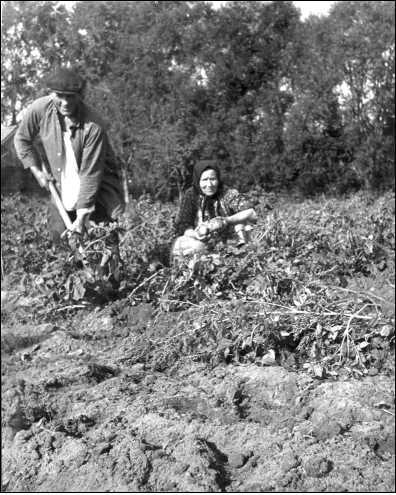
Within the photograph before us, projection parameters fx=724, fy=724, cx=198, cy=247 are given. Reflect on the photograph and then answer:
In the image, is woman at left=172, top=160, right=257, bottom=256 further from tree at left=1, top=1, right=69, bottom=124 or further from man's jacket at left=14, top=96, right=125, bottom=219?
tree at left=1, top=1, right=69, bottom=124

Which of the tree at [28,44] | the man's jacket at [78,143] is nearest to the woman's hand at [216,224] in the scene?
the man's jacket at [78,143]

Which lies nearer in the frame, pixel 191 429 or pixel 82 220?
pixel 191 429

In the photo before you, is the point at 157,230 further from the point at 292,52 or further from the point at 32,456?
the point at 292,52

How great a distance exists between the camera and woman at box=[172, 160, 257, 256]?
501cm

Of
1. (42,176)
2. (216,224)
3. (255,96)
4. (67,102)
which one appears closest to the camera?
(67,102)

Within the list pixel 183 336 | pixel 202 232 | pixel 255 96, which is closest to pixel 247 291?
pixel 183 336

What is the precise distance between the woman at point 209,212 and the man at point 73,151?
1.70 ft

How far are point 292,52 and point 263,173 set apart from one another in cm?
351

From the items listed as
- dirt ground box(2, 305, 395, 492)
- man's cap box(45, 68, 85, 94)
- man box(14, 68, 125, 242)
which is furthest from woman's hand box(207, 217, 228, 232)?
dirt ground box(2, 305, 395, 492)

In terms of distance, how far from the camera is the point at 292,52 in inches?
752

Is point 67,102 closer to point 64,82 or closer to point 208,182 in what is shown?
point 64,82

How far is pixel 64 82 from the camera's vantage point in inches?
171

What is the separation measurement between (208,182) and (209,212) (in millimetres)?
243

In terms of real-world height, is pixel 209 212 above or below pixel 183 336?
above
